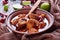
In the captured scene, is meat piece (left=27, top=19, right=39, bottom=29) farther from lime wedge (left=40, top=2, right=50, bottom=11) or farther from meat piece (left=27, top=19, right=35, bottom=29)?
lime wedge (left=40, top=2, right=50, bottom=11)

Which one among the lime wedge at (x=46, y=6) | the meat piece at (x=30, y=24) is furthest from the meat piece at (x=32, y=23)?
the lime wedge at (x=46, y=6)

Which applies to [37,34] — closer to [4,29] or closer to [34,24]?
[34,24]

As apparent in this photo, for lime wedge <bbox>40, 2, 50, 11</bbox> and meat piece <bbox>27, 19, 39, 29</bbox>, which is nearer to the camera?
meat piece <bbox>27, 19, 39, 29</bbox>

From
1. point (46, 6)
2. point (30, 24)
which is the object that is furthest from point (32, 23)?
point (46, 6)

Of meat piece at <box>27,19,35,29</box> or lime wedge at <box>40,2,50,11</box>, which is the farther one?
lime wedge at <box>40,2,50,11</box>

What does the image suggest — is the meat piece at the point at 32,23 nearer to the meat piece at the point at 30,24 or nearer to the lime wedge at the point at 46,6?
the meat piece at the point at 30,24

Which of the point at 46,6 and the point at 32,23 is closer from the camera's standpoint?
the point at 32,23

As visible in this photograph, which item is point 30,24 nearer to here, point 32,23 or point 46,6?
point 32,23

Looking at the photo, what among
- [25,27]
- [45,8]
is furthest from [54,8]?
[25,27]

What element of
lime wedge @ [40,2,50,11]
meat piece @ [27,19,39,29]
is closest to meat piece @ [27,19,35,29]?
meat piece @ [27,19,39,29]

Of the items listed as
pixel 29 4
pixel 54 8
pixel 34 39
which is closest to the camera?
pixel 34 39

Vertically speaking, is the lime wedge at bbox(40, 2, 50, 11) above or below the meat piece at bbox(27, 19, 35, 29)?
above
